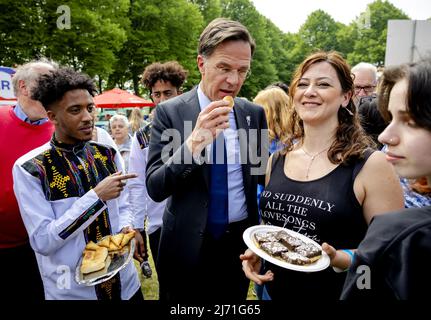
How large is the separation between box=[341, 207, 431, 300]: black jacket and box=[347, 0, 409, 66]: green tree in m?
45.4

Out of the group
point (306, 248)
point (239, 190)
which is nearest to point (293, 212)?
point (306, 248)

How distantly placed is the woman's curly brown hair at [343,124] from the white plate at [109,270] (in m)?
1.36

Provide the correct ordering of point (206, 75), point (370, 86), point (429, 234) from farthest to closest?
1. point (370, 86)
2. point (206, 75)
3. point (429, 234)

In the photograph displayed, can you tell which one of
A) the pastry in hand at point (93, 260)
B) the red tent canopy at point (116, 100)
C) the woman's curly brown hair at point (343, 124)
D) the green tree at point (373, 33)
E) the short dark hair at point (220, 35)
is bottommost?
the pastry in hand at point (93, 260)

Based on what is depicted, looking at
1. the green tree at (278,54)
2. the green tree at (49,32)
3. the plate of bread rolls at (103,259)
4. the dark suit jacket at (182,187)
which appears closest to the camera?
the plate of bread rolls at (103,259)

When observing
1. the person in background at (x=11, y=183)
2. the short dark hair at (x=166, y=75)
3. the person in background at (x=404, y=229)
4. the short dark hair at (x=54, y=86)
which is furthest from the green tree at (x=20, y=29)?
the person in background at (x=404, y=229)

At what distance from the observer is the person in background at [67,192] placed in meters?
2.02

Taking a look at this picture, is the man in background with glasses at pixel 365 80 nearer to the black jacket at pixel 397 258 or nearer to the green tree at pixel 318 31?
the black jacket at pixel 397 258

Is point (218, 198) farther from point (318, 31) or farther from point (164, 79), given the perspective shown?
point (318, 31)

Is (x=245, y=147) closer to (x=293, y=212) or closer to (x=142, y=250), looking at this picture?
(x=293, y=212)

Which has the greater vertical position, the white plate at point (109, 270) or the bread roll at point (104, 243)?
the bread roll at point (104, 243)

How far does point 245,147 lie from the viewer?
91.7 inches

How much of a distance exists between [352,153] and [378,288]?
1121 millimetres

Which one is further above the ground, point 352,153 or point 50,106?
point 50,106
